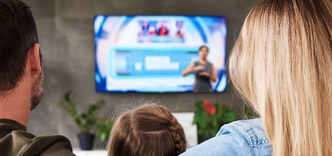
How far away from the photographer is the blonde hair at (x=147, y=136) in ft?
4.07

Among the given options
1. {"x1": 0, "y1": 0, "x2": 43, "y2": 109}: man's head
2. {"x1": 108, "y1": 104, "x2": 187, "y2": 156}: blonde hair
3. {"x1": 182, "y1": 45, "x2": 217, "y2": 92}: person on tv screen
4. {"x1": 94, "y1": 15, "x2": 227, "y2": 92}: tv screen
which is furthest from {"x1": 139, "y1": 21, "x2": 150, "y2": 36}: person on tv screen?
{"x1": 0, "y1": 0, "x2": 43, "y2": 109}: man's head

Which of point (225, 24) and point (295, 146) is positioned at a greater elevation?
point (225, 24)

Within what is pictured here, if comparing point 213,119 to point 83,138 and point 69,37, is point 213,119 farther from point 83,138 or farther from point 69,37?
point 69,37

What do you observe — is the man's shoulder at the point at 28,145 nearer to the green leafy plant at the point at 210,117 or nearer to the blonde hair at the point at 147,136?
the blonde hair at the point at 147,136

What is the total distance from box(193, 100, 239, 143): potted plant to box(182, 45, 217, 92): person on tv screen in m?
0.25

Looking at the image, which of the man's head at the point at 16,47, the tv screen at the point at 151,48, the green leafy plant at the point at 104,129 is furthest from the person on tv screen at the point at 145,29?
the man's head at the point at 16,47

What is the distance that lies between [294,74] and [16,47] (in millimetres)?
532

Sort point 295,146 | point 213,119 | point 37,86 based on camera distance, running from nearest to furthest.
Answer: point 295,146 < point 37,86 < point 213,119

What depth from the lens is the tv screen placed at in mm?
4551

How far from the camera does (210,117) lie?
4457mm

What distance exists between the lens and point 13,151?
0.70m

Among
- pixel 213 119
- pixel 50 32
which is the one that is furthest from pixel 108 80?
pixel 213 119

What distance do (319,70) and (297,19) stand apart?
0.33 ft

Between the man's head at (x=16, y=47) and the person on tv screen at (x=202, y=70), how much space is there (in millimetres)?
3861
